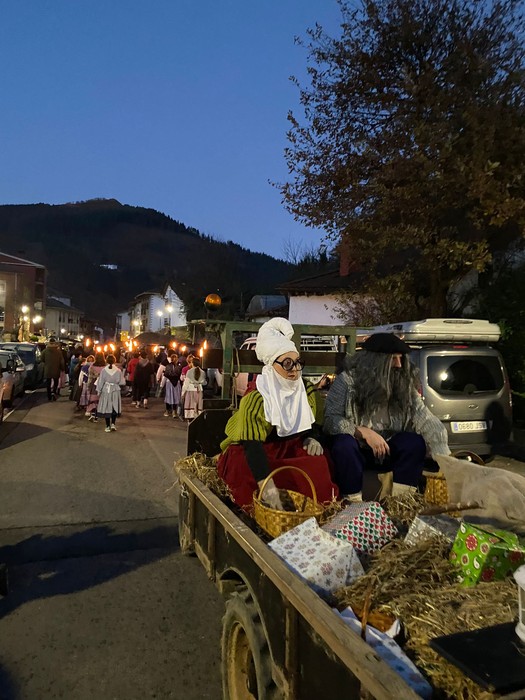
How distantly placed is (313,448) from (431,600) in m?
1.82

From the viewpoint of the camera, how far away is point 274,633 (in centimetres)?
208

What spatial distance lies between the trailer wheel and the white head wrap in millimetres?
1715

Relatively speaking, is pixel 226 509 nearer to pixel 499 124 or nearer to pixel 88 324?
pixel 499 124

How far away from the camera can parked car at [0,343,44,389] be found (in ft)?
66.2

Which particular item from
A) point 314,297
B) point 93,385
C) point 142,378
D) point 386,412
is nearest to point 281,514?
point 386,412

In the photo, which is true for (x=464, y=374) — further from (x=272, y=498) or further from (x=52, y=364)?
(x=52, y=364)

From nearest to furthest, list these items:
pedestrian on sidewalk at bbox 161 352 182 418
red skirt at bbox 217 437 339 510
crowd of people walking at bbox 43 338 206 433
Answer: red skirt at bbox 217 437 339 510 < crowd of people walking at bbox 43 338 206 433 < pedestrian on sidewalk at bbox 161 352 182 418

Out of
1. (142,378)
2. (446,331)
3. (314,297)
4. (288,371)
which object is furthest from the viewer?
(314,297)

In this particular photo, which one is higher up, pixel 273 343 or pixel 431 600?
pixel 273 343

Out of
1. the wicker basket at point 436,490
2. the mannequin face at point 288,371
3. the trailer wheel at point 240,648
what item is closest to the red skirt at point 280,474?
the mannequin face at point 288,371

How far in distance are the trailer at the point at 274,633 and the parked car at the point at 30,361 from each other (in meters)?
18.7

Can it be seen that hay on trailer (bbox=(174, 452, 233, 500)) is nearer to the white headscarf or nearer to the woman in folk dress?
the white headscarf

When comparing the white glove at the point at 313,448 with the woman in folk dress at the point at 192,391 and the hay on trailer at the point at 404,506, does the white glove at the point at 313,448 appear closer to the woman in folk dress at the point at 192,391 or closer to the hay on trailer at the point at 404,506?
the hay on trailer at the point at 404,506

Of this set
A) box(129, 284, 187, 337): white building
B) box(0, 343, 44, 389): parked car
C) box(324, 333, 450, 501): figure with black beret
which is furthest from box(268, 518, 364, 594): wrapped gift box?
box(129, 284, 187, 337): white building
